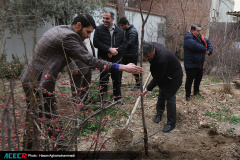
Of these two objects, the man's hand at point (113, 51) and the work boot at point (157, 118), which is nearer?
the work boot at point (157, 118)

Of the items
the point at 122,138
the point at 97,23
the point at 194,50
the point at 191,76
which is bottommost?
the point at 122,138

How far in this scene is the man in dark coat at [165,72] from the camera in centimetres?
305

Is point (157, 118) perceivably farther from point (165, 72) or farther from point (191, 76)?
point (191, 76)

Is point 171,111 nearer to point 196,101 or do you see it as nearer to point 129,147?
point 129,147

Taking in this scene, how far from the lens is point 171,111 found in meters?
3.52

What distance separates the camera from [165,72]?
3305mm

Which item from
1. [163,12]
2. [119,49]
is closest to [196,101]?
[119,49]

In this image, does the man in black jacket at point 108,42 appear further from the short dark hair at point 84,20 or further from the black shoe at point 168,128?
the short dark hair at point 84,20

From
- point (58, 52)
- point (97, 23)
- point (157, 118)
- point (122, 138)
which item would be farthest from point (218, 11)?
point (58, 52)

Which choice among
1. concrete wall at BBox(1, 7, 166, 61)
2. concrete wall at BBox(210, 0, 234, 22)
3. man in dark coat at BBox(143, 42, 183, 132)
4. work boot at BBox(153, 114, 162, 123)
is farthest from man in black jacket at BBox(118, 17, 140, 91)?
concrete wall at BBox(210, 0, 234, 22)

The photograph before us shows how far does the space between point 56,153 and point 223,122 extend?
11.2 ft

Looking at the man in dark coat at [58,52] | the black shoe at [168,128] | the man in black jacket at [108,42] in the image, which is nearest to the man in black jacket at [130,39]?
the man in black jacket at [108,42]

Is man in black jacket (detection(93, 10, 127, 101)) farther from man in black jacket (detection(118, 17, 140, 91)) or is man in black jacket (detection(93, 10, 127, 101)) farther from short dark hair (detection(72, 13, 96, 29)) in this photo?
short dark hair (detection(72, 13, 96, 29))

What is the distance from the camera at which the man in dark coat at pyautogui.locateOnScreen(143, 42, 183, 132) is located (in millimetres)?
3051
